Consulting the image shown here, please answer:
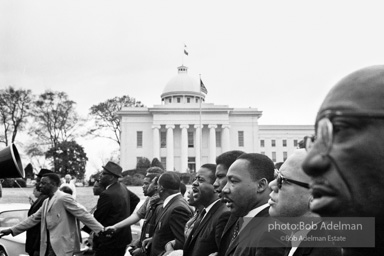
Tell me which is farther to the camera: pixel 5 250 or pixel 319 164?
pixel 5 250

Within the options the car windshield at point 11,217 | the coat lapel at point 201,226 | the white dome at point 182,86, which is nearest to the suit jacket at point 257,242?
the coat lapel at point 201,226

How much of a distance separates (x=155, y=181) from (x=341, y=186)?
6.60 meters

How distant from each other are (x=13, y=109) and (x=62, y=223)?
40090 mm

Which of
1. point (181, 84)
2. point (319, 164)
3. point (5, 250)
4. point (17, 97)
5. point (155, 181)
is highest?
point (181, 84)

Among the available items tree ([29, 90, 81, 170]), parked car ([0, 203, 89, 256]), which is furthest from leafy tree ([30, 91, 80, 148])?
parked car ([0, 203, 89, 256])

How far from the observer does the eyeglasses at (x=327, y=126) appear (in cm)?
69

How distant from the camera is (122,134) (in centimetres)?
6381

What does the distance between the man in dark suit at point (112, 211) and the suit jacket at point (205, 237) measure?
274 centimetres

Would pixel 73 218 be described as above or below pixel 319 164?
below

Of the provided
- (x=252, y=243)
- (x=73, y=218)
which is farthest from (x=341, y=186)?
(x=73, y=218)

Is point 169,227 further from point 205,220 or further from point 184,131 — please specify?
point 184,131

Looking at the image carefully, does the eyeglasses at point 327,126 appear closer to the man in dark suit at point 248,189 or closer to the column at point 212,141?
the man in dark suit at point 248,189

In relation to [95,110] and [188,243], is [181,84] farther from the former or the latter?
[188,243]

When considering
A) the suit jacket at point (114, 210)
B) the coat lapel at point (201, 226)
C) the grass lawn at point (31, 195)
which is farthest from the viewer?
the grass lawn at point (31, 195)
